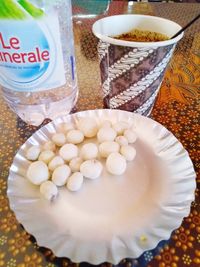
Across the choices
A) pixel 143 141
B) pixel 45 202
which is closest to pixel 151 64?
pixel 143 141

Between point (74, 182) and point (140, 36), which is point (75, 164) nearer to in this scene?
point (74, 182)

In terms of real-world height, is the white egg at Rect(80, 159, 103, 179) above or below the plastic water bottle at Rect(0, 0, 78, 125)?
below

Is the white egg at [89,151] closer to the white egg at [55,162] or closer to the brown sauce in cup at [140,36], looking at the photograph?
the white egg at [55,162]

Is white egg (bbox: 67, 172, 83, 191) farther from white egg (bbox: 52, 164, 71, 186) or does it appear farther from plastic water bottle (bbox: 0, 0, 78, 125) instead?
plastic water bottle (bbox: 0, 0, 78, 125)

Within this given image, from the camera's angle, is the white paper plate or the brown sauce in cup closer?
the white paper plate

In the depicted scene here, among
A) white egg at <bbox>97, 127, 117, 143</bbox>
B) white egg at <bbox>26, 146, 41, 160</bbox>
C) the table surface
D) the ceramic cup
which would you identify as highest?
the ceramic cup

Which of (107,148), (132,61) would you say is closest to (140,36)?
(132,61)

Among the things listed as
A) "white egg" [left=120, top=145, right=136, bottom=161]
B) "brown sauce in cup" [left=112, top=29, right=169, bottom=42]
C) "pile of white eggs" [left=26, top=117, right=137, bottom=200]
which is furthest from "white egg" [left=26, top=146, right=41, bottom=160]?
"brown sauce in cup" [left=112, top=29, right=169, bottom=42]
